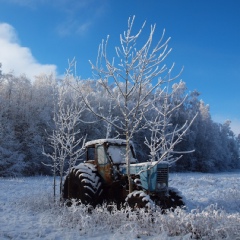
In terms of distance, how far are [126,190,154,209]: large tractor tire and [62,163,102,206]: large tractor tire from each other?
155 cm

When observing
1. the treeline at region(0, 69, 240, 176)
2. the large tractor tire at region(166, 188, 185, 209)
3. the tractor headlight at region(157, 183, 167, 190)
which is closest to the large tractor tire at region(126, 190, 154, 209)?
the tractor headlight at region(157, 183, 167, 190)

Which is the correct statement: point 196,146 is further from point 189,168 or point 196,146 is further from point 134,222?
point 134,222

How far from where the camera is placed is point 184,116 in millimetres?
42156

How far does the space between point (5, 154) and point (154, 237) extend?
22580 mm

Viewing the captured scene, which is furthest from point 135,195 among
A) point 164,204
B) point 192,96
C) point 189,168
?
point 192,96

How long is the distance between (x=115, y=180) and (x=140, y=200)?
1.79 metres

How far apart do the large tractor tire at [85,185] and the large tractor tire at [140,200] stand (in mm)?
1552

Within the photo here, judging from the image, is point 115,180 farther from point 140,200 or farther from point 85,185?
point 140,200

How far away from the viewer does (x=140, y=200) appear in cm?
698

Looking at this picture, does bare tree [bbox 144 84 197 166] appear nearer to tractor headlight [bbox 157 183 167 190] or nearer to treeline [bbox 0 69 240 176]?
tractor headlight [bbox 157 183 167 190]

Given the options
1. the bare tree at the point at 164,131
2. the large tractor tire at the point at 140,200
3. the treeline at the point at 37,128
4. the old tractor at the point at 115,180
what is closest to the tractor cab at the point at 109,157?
the old tractor at the point at 115,180

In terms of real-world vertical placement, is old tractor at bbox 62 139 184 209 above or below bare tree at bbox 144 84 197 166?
below

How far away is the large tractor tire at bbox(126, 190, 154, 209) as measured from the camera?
679 centimetres

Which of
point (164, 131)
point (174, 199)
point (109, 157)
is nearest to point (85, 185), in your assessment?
point (109, 157)
